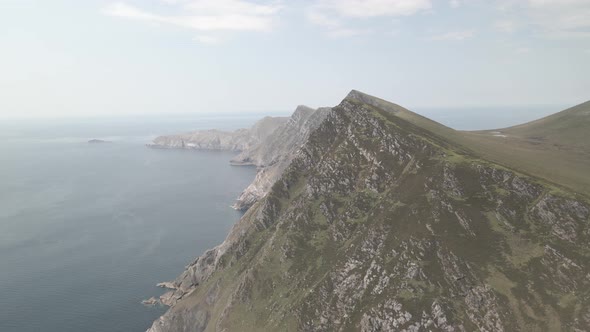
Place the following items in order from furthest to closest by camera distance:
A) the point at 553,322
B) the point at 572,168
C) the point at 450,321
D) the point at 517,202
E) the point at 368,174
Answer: the point at 572,168, the point at 368,174, the point at 517,202, the point at 450,321, the point at 553,322

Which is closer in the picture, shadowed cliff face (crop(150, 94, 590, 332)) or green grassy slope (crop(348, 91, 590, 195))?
shadowed cliff face (crop(150, 94, 590, 332))

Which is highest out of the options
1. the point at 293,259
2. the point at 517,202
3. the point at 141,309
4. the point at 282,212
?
the point at 517,202

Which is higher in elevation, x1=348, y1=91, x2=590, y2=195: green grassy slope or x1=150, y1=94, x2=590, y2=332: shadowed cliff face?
x1=348, y1=91, x2=590, y2=195: green grassy slope

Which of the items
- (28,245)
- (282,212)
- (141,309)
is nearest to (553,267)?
(282,212)

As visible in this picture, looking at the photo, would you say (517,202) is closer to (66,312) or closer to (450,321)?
(450,321)

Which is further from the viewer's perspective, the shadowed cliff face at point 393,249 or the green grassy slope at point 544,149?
the green grassy slope at point 544,149

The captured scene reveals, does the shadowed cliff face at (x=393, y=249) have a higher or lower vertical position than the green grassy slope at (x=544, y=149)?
lower

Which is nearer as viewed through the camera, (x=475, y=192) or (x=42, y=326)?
(x=475, y=192)

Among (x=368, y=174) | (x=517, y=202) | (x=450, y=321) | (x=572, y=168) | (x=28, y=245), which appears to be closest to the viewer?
(x=450, y=321)
